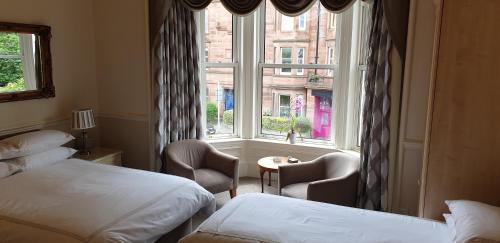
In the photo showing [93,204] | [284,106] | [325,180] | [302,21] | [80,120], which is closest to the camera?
[93,204]

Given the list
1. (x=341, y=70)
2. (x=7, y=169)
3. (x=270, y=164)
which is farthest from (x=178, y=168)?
(x=341, y=70)

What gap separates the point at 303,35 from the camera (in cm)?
439

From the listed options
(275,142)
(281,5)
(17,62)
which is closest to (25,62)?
(17,62)

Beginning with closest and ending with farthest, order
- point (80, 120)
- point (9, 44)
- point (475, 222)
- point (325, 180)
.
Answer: point (475, 222) < point (325, 180) < point (9, 44) < point (80, 120)

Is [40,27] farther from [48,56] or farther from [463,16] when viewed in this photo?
[463,16]

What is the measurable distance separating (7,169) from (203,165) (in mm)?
1816

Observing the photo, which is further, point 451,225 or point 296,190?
point 296,190

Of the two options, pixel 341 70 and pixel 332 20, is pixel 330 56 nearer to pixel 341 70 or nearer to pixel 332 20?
pixel 341 70

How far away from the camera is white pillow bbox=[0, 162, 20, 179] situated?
2.95 metres

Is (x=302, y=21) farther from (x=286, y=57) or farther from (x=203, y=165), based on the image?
(x=203, y=165)

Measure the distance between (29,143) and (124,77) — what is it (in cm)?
133

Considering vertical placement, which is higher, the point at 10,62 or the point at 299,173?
the point at 10,62

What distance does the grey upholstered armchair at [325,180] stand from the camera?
3.26 meters

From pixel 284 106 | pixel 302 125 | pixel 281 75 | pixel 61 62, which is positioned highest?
pixel 61 62
